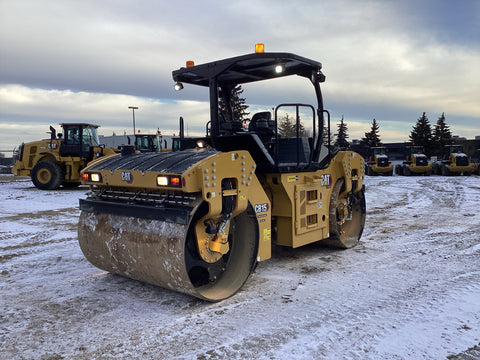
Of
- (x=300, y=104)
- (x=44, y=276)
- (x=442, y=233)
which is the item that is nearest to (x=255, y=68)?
(x=300, y=104)

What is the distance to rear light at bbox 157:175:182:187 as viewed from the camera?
3516 mm

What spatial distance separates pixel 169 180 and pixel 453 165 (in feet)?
76.4

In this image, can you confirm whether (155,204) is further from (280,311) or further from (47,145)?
(47,145)

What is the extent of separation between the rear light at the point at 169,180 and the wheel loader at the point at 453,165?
2325 centimetres

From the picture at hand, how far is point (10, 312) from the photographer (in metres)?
3.72

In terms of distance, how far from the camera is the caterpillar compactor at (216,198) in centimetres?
363

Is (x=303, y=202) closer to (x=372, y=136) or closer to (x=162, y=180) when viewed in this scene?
(x=162, y=180)

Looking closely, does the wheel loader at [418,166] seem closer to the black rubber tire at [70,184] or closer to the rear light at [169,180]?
the black rubber tire at [70,184]

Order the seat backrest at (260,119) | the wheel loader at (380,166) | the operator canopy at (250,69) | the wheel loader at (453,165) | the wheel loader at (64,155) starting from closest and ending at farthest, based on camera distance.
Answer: the operator canopy at (250,69)
the seat backrest at (260,119)
the wheel loader at (64,155)
the wheel loader at (453,165)
the wheel loader at (380,166)

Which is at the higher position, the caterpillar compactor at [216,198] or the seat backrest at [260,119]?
the seat backrest at [260,119]

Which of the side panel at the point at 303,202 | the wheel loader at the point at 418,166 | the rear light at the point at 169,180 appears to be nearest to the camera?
the rear light at the point at 169,180

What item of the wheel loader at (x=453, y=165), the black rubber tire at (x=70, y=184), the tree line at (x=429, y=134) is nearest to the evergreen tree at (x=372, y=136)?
the tree line at (x=429, y=134)

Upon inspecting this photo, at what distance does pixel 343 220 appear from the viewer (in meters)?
5.96

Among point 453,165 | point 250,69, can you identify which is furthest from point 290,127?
point 453,165
